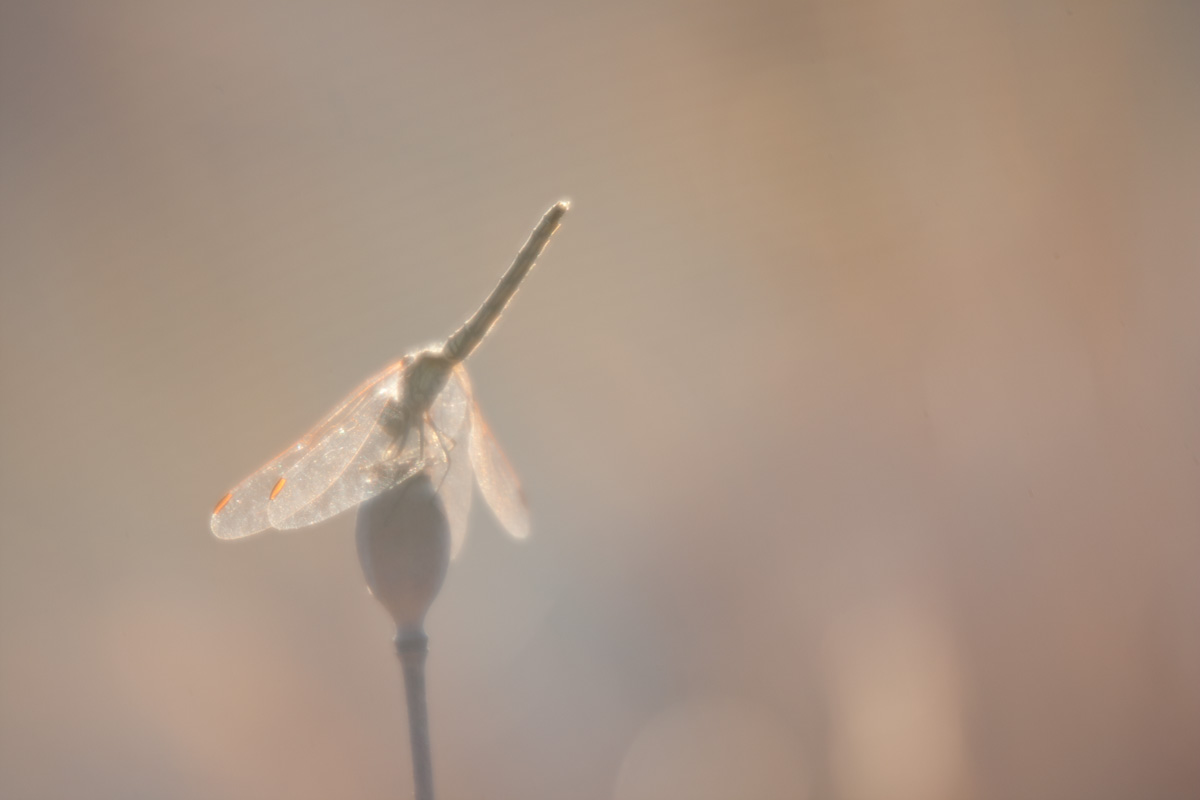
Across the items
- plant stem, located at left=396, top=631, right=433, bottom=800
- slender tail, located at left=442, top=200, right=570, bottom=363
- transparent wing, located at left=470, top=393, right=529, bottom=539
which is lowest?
plant stem, located at left=396, top=631, right=433, bottom=800

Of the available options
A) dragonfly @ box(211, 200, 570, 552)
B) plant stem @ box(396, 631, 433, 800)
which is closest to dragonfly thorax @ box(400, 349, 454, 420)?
dragonfly @ box(211, 200, 570, 552)

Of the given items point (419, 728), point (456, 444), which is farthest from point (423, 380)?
point (419, 728)

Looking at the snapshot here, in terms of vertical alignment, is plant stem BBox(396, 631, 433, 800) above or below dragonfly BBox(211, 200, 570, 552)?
below

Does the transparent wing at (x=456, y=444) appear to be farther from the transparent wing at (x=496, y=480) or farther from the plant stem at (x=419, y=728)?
the plant stem at (x=419, y=728)

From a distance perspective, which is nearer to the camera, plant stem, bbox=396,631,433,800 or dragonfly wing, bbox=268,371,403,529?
plant stem, bbox=396,631,433,800

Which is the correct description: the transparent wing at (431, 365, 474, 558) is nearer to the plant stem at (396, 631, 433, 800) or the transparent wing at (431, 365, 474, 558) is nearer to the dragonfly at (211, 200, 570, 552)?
the dragonfly at (211, 200, 570, 552)

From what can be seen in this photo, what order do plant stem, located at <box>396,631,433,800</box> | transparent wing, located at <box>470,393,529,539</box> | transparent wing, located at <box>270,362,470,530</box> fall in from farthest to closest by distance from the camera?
1. transparent wing, located at <box>470,393,529,539</box>
2. transparent wing, located at <box>270,362,470,530</box>
3. plant stem, located at <box>396,631,433,800</box>

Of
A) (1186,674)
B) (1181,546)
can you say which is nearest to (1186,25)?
(1181,546)
